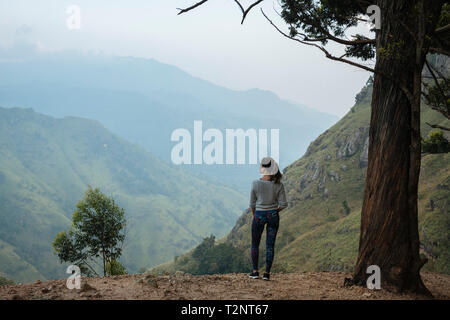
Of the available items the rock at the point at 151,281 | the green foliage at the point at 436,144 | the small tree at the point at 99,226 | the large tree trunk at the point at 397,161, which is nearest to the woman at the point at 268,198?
the large tree trunk at the point at 397,161

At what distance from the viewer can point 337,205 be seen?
92.2 metres

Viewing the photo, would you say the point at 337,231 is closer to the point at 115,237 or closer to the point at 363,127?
the point at 363,127

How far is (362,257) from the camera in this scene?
7.40 m

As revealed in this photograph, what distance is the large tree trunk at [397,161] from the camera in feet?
22.9

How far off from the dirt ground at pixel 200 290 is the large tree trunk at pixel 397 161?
508 mm

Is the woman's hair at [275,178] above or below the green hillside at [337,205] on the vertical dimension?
above

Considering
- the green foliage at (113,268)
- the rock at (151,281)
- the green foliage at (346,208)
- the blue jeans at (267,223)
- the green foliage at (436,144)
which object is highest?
the green foliage at (436,144)

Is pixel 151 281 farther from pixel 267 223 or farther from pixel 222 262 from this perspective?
pixel 222 262

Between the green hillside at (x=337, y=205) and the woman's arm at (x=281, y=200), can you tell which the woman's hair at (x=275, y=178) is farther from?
the green hillside at (x=337, y=205)

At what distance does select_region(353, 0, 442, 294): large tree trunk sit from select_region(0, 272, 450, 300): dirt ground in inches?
20.0

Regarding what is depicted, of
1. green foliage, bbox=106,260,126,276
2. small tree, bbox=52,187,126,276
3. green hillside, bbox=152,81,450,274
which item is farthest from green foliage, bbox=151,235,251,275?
small tree, bbox=52,187,126,276

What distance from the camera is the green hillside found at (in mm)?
58234

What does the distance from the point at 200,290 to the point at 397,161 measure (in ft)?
14.5

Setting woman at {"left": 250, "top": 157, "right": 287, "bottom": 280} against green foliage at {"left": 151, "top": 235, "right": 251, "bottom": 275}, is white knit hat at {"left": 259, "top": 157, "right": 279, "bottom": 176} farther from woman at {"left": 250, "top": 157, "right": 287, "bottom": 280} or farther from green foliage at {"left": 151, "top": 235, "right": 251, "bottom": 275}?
green foliage at {"left": 151, "top": 235, "right": 251, "bottom": 275}
